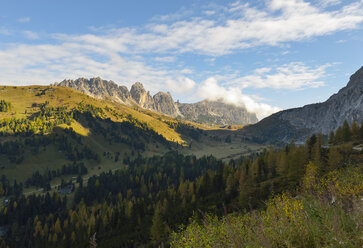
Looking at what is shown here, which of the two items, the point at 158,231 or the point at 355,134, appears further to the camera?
the point at 355,134

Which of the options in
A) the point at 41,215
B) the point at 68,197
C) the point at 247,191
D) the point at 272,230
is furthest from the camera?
the point at 68,197

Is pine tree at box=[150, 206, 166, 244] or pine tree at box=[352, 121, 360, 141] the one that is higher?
pine tree at box=[352, 121, 360, 141]

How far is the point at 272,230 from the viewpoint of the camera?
11125 millimetres

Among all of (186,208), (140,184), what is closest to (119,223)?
(186,208)

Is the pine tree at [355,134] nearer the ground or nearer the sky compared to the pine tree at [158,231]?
nearer the sky

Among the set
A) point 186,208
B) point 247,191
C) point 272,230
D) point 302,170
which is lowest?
point 186,208

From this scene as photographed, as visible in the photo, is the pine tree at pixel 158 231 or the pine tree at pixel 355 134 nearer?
the pine tree at pixel 158 231

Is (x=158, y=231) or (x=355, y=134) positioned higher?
(x=355, y=134)

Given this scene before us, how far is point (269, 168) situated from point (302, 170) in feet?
94.6

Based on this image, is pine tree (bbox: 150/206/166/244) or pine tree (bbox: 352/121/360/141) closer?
pine tree (bbox: 150/206/166/244)

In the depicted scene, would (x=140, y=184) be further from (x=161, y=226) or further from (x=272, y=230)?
(x=272, y=230)

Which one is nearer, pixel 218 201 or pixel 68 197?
pixel 218 201

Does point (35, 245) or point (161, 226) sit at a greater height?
point (161, 226)

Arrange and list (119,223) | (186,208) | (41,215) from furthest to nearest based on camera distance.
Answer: (41,215), (119,223), (186,208)
